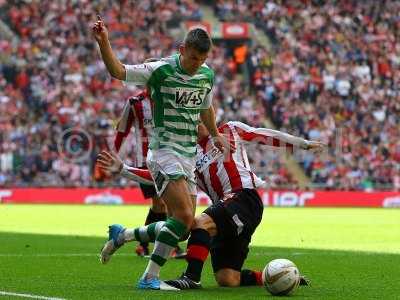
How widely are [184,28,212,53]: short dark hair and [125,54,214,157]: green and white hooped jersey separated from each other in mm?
305

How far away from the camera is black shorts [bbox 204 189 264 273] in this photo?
9164 millimetres

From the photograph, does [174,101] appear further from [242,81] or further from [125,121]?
[242,81]

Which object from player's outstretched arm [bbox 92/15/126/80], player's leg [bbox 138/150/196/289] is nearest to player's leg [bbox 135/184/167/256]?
player's leg [bbox 138/150/196/289]

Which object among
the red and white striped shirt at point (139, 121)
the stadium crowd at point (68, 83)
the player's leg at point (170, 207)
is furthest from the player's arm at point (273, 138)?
the stadium crowd at point (68, 83)

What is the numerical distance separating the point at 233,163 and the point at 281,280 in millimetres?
1565

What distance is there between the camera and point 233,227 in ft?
30.1

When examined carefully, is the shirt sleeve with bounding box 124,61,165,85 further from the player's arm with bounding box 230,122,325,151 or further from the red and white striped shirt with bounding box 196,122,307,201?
the player's arm with bounding box 230,122,325,151

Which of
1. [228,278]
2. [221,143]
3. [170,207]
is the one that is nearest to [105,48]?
[170,207]

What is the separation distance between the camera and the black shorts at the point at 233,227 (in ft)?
30.1

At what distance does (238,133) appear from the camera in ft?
31.8

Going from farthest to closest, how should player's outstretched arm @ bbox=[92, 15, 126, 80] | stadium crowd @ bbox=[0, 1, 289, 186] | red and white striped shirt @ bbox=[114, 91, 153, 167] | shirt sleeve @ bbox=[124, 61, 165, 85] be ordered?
stadium crowd @ bbox=[0, 1, 289, 186] < red and white striped shirt @ bbox=[114, 91, 153, 167] < shirt sleeve @ bbox=[124, 61, 165, 85] < player's outstretched arm @ bbox=[92, 15, 126, 80]

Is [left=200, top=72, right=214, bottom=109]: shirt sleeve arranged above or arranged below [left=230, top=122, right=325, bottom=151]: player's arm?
above

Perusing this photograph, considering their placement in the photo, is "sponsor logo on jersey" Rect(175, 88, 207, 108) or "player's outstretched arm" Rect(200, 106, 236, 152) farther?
"player's outstretched arm" Rect(200, 106, 236, 152)

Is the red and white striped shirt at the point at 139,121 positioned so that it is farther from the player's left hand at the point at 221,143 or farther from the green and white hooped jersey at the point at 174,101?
the green and white hooped jersey at the point at 174,101
